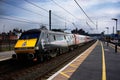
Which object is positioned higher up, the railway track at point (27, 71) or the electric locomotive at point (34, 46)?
the electric locomotive at point (34, 46)

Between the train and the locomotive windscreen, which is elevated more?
the locomotive windscreen

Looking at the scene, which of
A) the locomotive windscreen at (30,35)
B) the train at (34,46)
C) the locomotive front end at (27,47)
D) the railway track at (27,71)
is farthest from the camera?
the locomotive windscreen at (30,35)

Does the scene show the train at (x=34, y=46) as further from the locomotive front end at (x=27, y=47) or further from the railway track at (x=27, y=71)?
the railway track at (x=27, y=71)

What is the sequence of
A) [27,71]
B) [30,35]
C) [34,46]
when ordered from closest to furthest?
[27,71]
[34,46]
[30,35]

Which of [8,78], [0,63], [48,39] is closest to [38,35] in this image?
[48,39]

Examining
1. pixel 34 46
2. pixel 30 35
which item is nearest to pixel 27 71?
pixel 34 46

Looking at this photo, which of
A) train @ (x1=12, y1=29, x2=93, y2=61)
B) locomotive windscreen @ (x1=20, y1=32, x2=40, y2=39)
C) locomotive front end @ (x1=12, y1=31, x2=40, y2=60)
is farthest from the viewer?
locomotive windscreen @ (x1=20, y1=32, x2=40, y2=39)

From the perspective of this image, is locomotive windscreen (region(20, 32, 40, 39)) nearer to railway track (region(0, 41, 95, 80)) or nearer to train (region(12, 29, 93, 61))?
train (region(12, 29, 93, 61))

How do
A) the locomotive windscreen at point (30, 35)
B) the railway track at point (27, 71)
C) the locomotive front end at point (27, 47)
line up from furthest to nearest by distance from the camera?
the locomotive windscreen at point (30, 35)
the locomotive front end at point (27, 47)
the railway track at point (27, 71)

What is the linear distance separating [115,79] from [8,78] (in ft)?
18.5

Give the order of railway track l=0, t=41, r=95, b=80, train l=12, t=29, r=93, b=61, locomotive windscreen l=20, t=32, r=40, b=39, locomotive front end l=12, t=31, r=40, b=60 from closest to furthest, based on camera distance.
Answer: railway track l=0, t=41, r=95, b=80 < locomotive front end l=12, t=31, r=40, b=60 < train l=12, t=29, r=93, b=61 < locomotive windscreen l=20, t=32, r=40, b=39

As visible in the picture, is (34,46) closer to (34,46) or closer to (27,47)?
(34,46)

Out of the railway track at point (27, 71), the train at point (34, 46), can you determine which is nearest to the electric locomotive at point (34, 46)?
the train at point (34, 46)

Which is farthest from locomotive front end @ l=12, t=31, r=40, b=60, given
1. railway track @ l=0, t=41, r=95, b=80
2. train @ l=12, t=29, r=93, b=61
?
railway track @ l=0, t=41, r=95, b=80
